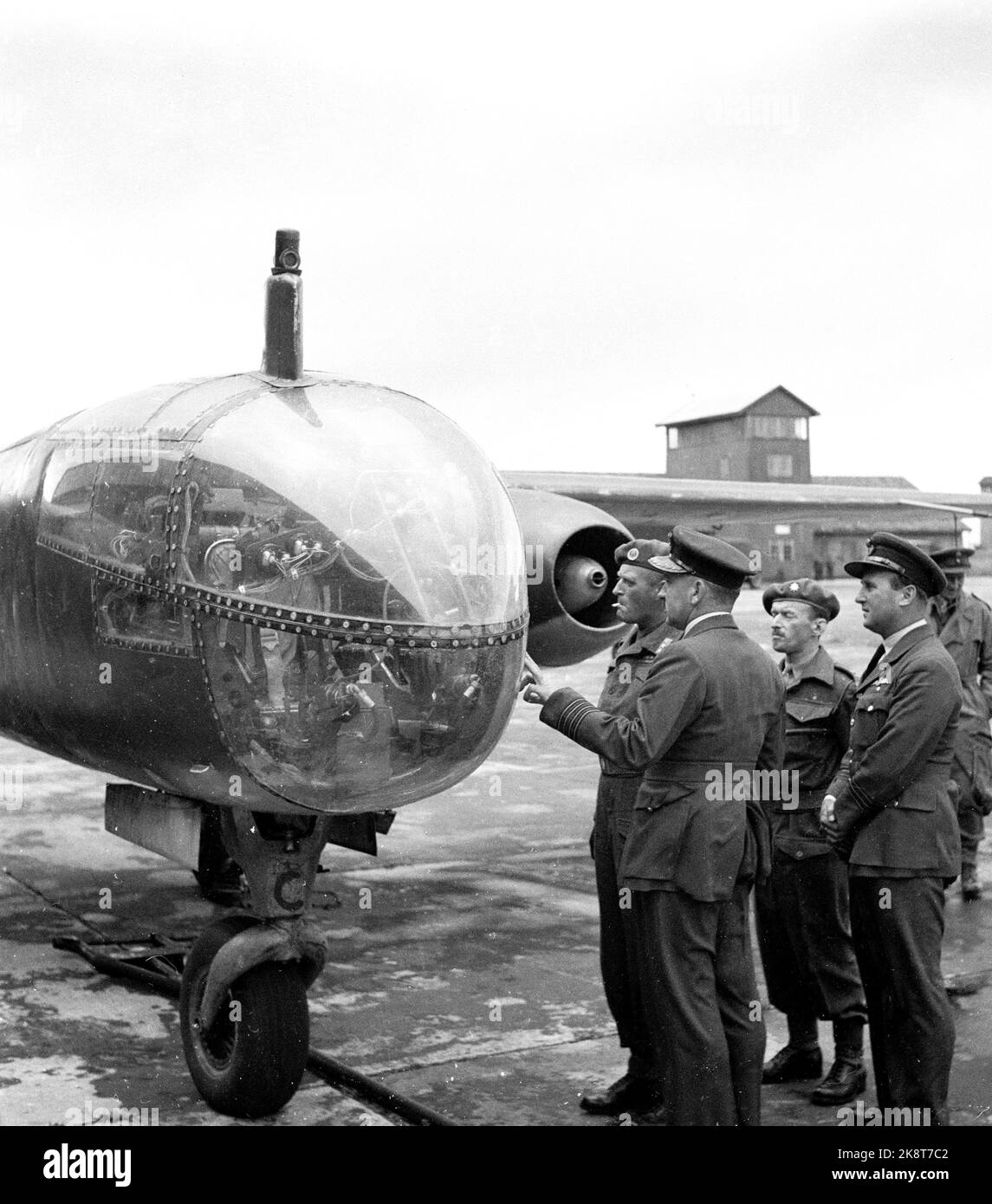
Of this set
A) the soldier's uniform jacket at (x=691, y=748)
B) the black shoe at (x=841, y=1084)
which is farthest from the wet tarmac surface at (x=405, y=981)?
the soldier's uniform jacket at (x=691, y=748)

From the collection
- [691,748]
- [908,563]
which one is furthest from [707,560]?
[908,563]

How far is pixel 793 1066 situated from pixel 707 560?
1862 mm

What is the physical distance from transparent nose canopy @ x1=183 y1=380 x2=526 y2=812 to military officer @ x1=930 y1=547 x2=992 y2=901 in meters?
3.35

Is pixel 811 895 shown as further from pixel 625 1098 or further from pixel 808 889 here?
pixel 625 1098

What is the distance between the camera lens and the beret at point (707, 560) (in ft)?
14.1

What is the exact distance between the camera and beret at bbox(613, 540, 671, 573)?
4945mm

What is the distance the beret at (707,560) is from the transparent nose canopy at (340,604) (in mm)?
534

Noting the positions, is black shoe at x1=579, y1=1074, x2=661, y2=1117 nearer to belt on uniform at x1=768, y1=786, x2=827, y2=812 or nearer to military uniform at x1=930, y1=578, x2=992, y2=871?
belt on uniform at x1=768, y1=786, x2=827, y2=812

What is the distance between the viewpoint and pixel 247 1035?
4.42 metres

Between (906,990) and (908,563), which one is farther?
(908,563)

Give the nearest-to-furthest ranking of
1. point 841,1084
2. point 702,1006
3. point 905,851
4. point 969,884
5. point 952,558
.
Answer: point 702,1006 < point 905,851 < point 841,1084 < point 952,558 < point 969,884

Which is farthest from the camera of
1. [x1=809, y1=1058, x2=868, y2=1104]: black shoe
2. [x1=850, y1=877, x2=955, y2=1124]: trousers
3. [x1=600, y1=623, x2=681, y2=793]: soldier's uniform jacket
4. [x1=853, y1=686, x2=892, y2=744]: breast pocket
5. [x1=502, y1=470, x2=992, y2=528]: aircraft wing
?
[x1=502, y1=470, x2=992, y2=528]: aircraft wing

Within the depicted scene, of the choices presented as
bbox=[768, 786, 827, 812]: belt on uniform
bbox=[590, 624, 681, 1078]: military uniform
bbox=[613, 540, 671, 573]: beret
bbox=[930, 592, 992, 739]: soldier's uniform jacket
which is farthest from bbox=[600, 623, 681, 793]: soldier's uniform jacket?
bbox=[930, 592, 992, 739]: soldier's uniform jacket
